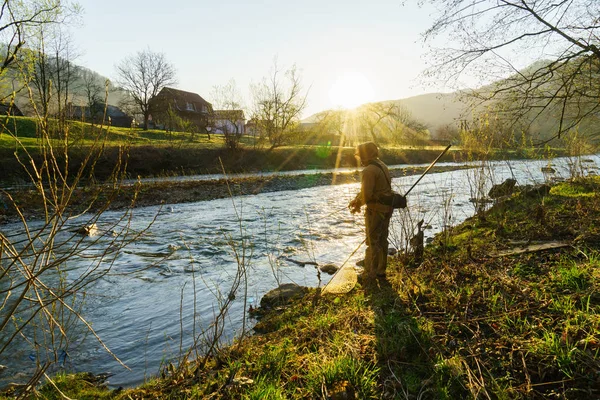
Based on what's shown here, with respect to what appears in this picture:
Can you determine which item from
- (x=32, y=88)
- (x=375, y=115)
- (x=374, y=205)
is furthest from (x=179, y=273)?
(x=375, y=115)

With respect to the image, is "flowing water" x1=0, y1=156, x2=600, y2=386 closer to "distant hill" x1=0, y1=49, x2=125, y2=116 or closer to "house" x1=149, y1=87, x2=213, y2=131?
"distant hill" x1=0, y1=49, x2=125, y2=116

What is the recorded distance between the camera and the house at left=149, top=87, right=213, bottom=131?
2248 inches

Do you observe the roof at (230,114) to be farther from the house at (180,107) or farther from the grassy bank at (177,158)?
the house at (180,107)

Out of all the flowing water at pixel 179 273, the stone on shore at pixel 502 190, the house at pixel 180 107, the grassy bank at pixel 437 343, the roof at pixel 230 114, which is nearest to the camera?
the grassy bank at pixel 437 343

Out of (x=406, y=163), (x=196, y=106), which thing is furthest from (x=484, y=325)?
(x=196, y=106)

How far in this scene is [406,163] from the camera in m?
Result: 42.8

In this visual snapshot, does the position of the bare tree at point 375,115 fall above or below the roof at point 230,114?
above

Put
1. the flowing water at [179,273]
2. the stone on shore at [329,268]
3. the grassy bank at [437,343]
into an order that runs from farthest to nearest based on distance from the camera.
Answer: the stone on shore at [329,268] < the flowing water at [179,273] < the grassy bank at [437,343]

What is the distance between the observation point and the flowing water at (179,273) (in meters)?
4.29

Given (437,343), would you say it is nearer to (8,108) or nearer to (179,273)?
(8,108)

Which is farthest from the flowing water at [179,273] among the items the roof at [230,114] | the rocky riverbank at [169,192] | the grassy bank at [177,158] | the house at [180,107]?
the house at [180,107]

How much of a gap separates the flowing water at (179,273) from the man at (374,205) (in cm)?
42

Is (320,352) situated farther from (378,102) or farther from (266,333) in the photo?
(378,102)

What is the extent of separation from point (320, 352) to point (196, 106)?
241ft
